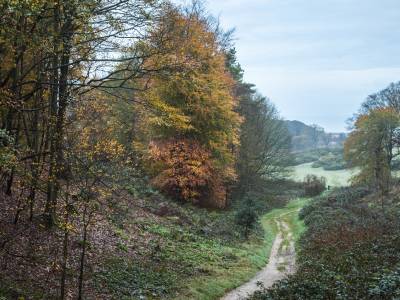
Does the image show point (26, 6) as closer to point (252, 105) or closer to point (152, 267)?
point (152, 267)

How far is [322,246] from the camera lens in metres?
18.8

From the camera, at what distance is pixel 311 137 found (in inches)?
4670

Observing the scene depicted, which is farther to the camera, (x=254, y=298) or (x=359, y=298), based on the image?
(x=254, y=298)

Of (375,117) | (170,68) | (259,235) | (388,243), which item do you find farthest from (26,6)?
(375,117)

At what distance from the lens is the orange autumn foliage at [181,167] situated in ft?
90.8

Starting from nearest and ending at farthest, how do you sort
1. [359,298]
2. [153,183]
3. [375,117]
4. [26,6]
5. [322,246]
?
[26,6] < [359,298] < [322,246] < [153,183] < [375,117]

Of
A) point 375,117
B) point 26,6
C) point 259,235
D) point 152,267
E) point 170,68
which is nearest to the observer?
point 26,6

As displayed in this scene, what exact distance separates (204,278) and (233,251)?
5.21 meters

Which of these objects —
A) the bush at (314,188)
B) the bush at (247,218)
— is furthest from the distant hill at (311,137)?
the bush at (247,218)

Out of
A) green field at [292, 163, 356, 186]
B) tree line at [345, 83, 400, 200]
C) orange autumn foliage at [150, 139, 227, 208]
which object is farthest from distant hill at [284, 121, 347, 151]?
orange autumn foliage at [150, 139, 227, 208]

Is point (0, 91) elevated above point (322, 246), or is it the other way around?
point (0, 91)

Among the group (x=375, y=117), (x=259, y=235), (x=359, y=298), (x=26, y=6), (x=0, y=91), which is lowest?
(x=259, y=235)

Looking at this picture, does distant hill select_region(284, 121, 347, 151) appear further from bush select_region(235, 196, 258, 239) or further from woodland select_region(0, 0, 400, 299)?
bush select_region(235, 196, 258, 239)

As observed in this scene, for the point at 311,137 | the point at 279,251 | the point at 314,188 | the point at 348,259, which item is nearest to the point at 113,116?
the point at 348,259
